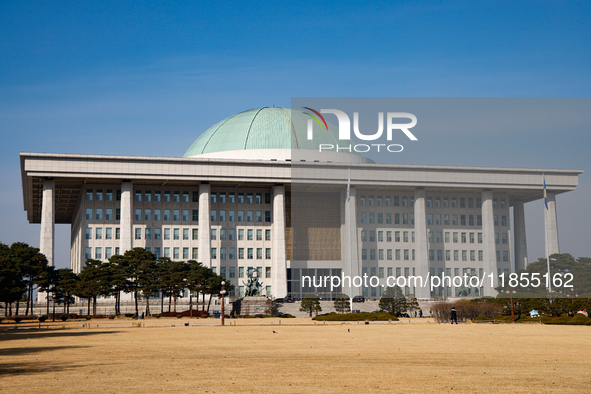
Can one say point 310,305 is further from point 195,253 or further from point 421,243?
point 421,243

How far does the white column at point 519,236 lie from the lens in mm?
117438

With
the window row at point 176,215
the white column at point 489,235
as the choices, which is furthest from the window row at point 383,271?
the window row at point 176,215

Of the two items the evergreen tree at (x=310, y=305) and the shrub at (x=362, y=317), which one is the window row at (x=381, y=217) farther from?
the shrub at (x=362, y=317)

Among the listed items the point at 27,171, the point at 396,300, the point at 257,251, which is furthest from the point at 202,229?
the point at 396,300

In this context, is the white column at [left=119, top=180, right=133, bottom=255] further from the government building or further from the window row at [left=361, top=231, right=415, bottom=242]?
the window row at [left=361, top=231, right=415, bottom=242]

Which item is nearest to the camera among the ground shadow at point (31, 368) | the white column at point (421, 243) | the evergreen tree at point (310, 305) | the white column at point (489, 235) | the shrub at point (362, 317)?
the ground shadow at point (31, 368)

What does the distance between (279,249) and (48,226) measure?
36859 millimetres

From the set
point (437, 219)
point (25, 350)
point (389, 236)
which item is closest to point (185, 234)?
point (389, 236)

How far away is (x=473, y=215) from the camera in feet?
383

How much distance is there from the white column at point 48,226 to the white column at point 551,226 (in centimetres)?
8086

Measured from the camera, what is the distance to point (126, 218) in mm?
100812

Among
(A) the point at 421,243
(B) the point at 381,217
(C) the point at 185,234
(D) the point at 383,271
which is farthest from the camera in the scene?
(B) the point at 381,217

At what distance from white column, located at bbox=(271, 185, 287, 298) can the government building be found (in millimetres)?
173

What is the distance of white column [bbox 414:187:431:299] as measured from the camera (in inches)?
4301
